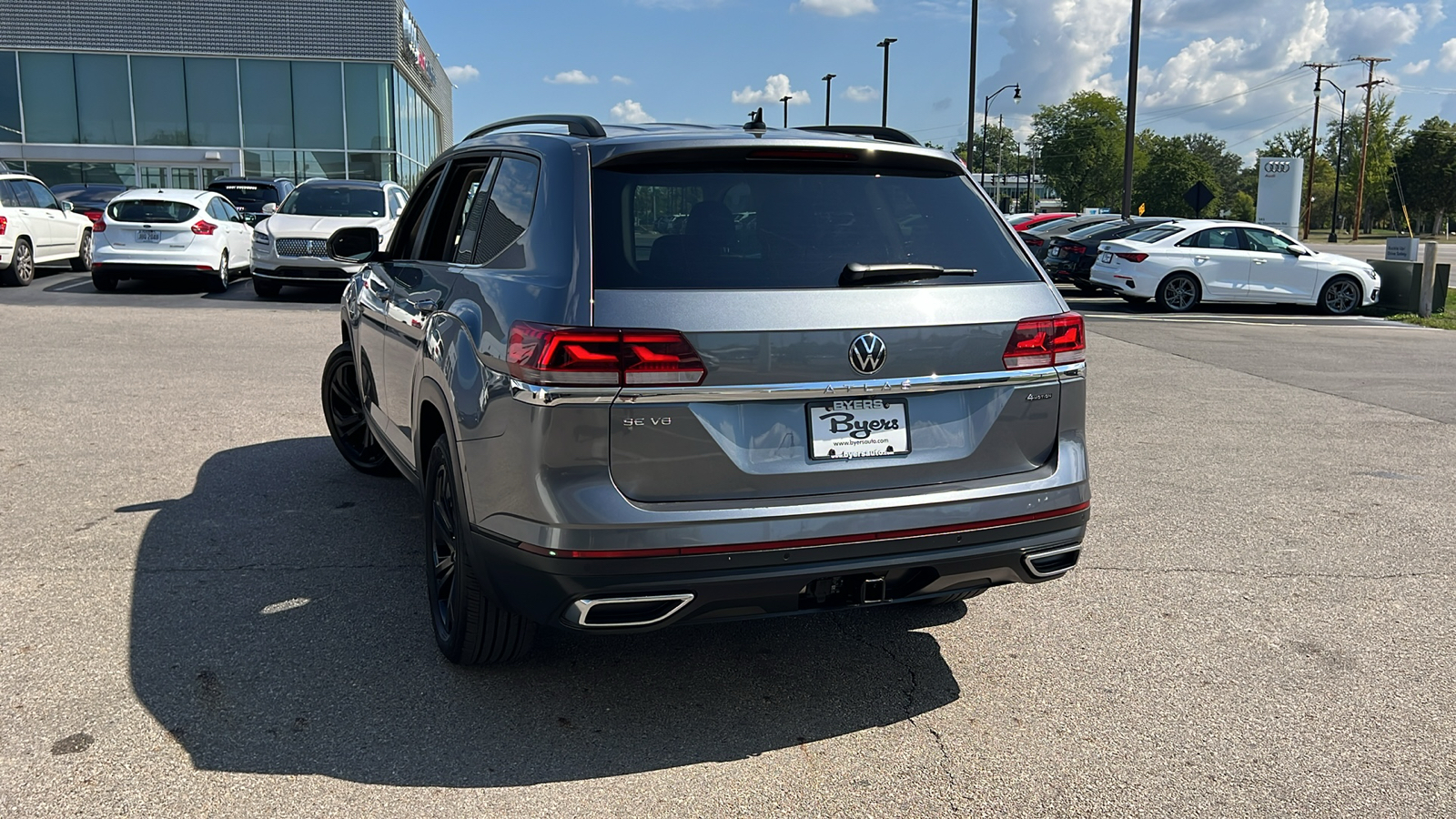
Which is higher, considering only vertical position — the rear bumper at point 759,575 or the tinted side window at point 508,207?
the tinted side window at point 508,207

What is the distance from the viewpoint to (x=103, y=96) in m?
40.6

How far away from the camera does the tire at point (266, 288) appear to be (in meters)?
17.2

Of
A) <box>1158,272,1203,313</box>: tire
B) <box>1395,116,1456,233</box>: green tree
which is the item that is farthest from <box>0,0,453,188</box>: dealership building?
<box>1395,116,1456,233</box>: green tree

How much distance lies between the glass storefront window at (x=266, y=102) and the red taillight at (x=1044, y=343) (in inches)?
1634

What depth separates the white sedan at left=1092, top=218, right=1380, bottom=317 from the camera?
19.5m

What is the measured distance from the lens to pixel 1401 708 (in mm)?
3840

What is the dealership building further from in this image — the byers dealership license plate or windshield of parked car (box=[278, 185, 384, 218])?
the byers dealership license plate

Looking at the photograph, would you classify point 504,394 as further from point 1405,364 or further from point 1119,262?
point 1119,262

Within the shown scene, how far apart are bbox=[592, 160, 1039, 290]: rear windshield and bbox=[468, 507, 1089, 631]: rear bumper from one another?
0.75 m

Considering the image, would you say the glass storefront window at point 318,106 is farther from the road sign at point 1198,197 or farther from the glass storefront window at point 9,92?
the road sign at point 1198,197

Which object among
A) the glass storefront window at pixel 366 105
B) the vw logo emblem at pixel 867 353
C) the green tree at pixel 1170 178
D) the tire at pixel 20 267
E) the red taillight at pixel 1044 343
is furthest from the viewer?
the green tree at pixel 1170 178

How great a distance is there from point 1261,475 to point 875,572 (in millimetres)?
4723

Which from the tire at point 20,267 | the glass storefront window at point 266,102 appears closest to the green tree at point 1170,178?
the glass storefront window at point 266,102

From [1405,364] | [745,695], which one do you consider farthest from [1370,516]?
[1405,364]
